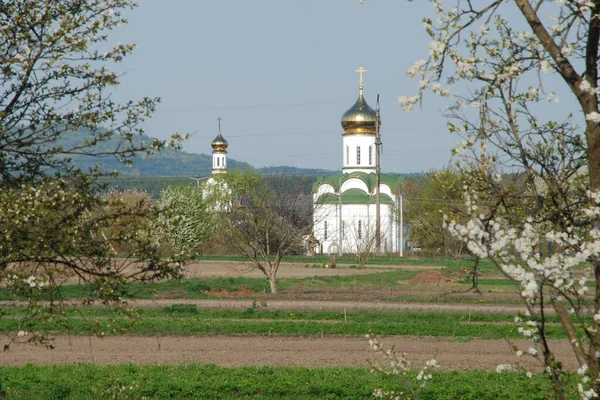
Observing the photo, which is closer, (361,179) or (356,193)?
(356,193)

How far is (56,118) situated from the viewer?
7.37m

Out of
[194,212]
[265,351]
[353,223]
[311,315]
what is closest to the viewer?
[265,351]

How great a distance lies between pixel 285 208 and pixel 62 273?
27.6 metres

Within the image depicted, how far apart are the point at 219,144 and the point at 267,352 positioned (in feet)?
267

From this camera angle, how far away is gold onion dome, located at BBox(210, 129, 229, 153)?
3797 inches

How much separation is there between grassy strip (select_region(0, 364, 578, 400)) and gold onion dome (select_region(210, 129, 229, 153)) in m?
84.1

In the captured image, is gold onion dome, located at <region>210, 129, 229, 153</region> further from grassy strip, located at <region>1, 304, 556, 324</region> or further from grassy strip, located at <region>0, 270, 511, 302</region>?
grassy strip, located at <region>1, 304, 556, 324</region>

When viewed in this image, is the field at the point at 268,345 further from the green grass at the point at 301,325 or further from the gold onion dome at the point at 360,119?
the gold onion dome at the point at 360,119

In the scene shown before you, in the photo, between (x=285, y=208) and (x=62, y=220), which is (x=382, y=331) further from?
(x=285, y=208)

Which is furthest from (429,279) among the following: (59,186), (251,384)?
(59,186)

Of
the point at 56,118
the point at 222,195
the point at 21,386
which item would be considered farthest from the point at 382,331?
the point at 222,195

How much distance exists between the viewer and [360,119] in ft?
246

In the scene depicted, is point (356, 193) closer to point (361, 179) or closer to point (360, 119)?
point (361, 179)

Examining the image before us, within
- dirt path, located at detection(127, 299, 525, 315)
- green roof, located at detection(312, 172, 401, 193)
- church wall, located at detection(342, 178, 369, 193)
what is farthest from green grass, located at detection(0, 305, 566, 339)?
church wall, located at detection(342, 178, 369, 193)
